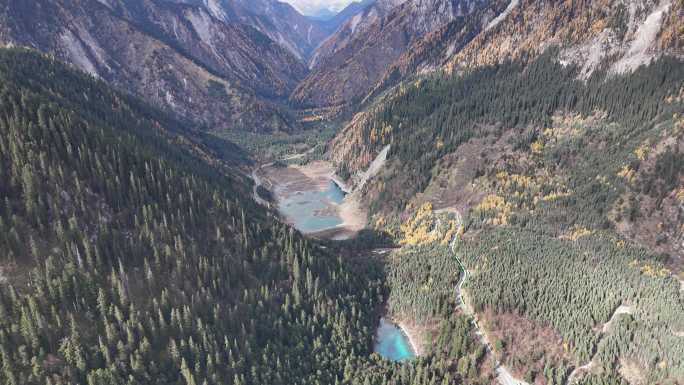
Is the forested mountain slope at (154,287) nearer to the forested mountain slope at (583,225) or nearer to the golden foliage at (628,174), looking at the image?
the forested mountain slope at (583,225)

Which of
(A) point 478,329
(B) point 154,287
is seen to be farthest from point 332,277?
(B) point 154,287

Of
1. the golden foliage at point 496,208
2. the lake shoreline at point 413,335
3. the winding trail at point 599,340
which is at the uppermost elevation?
the golden foliage at point 496,208

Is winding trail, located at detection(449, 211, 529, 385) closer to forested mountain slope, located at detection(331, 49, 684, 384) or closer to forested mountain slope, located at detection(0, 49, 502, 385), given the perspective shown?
forested mountain slope, located at detection(331, 49, 684, 384)

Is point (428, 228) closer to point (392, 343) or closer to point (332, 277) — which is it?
point (332, 277)

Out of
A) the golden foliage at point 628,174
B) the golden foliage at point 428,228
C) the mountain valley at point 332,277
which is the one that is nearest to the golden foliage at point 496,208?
the mountain valley at point 332,277

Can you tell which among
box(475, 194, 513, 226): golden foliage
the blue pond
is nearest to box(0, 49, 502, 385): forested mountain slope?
the blue pond

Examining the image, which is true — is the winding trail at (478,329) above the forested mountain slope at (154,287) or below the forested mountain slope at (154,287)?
below
